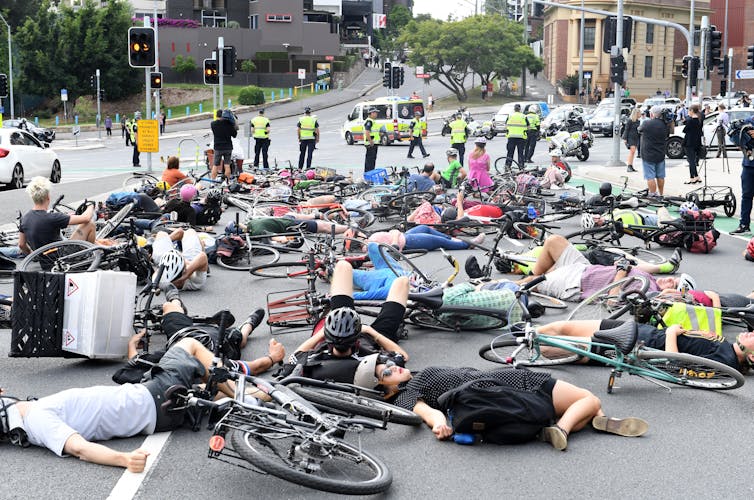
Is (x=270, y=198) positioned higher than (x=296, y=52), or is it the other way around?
(x=296, y=52)

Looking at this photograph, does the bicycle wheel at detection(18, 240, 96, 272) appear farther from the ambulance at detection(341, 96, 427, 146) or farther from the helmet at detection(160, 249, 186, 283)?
the ambulance at detection(341, 96, 427, 146)

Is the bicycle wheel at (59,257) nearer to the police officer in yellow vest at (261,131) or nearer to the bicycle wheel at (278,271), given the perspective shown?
the bicycle wheel at (278,271)

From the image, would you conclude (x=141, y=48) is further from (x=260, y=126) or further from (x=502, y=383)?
(x=502, y=383)

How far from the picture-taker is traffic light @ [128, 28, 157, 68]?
27.9 meters

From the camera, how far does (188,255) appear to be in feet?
39.2

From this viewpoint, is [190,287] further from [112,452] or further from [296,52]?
[296,52]

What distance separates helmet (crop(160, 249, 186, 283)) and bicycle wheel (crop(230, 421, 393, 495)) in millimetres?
5440

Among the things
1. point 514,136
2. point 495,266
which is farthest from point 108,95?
point 495,266

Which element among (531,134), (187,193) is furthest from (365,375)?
(531,134)

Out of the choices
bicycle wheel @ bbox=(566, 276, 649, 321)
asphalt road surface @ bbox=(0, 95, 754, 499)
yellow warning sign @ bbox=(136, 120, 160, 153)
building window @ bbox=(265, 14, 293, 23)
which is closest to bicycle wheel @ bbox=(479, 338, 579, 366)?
asphalt road surface @ bbox=(0, 95, 754, 499)

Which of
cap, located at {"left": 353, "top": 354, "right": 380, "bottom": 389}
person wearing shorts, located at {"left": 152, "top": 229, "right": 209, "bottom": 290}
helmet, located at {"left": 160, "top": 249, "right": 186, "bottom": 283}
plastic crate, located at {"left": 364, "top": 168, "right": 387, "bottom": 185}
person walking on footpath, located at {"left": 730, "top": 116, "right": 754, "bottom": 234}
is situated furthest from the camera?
plastic crate, located at {"left": 364, "top": 168, "right": 387, "bottom": 185}

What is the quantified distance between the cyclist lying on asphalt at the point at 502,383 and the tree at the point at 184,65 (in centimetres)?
8356

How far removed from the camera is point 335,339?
6.89 metres

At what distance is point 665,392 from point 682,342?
0.39 m
